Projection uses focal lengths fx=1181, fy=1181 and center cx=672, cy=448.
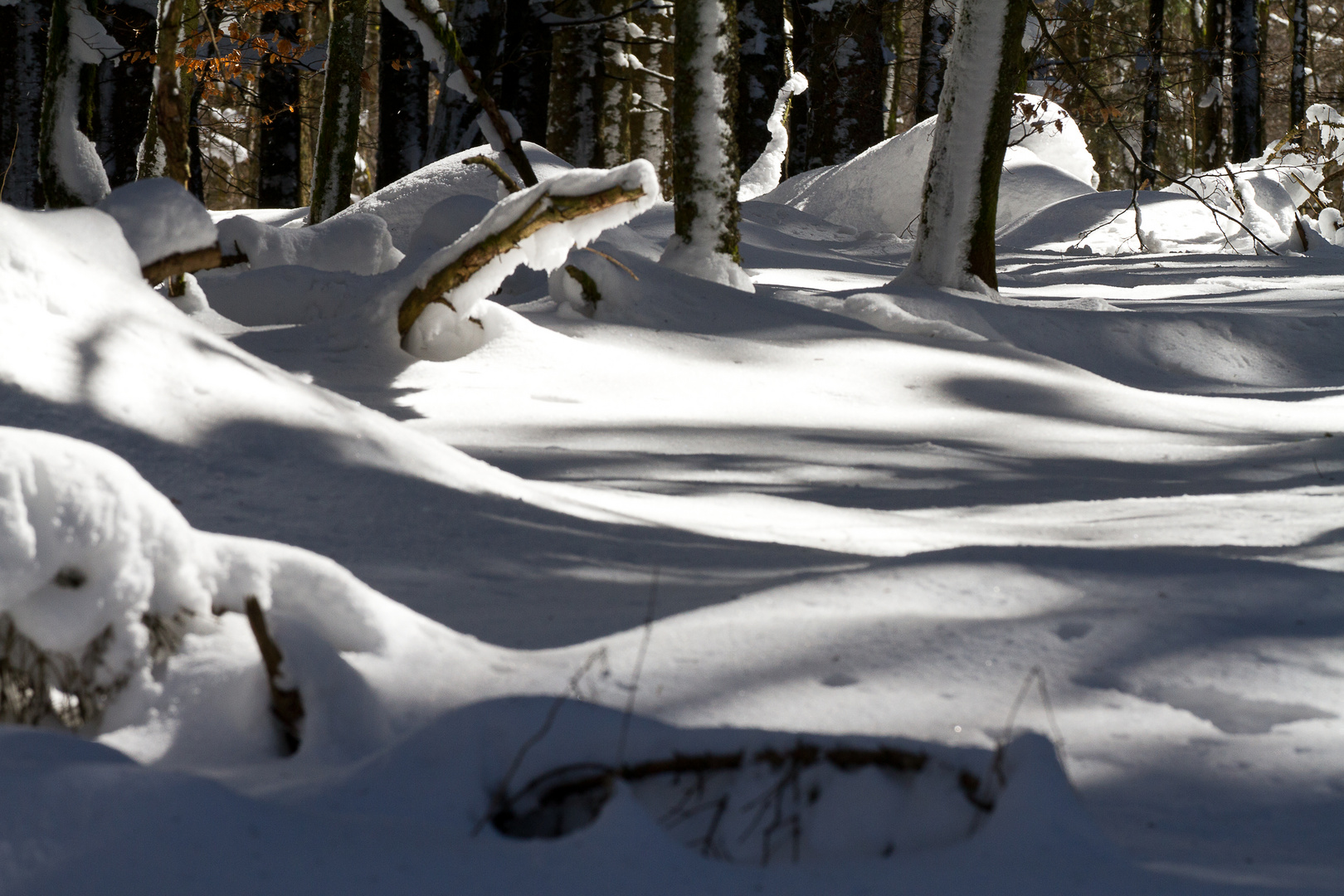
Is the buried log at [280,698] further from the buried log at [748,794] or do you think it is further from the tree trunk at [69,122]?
the tree trunk at [69,122]

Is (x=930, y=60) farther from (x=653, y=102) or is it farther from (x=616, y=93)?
(x=653, y=102)

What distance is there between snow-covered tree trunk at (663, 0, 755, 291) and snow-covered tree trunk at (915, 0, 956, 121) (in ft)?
30.7

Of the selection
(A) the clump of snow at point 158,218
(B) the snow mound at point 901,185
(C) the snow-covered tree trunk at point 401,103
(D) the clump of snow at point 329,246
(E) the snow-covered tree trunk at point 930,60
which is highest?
(E) the snow-covered tree trunk at point 930,60

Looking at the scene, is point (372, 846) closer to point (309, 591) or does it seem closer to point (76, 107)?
point (309, 591)

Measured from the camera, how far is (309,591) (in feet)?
6.35

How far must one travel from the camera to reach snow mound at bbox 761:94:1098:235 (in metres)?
13.5

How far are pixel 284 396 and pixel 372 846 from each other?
2.36m

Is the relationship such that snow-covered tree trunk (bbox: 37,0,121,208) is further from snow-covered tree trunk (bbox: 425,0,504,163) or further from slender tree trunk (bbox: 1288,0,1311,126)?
slender tree trunk (bbox: 1288,0,1311,126)

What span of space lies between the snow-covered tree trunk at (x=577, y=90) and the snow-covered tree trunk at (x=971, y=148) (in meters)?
7.79

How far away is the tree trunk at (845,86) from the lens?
14.9 meters

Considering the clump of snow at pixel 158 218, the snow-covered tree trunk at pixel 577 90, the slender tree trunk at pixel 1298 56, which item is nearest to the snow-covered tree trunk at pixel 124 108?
the clump of snow at pixel 158 218

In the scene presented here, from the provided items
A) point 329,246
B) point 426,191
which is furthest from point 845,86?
point 329,246

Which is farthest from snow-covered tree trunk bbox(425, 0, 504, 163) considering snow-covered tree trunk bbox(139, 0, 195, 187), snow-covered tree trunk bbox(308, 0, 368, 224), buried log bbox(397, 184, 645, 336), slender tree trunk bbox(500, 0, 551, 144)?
buried log bbox(397, 184, 645, 336)

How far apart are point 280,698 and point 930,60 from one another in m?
16.7
